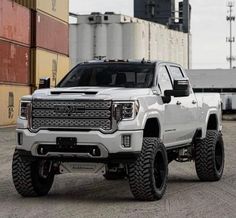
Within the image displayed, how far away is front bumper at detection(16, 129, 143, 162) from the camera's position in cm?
821

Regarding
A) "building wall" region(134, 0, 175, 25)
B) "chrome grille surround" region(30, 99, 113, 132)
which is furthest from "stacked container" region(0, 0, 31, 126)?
"building wall" region(134, 0, 175, 25)

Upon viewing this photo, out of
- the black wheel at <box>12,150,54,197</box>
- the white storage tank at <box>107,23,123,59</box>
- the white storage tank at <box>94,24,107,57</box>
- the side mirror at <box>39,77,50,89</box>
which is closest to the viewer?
the black wheel at <box>12,150,54,197</box>

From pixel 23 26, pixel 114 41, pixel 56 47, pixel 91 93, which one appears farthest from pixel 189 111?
pixel 114 41

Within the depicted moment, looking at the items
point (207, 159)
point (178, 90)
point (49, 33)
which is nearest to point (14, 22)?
point (49, 33)

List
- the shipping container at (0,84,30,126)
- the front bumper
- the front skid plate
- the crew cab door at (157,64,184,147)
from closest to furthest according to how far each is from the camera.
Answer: the front bumper → the front skid plate → the crew cab door at (157,64,184,147) → the shipping container at (0,84,30,126)

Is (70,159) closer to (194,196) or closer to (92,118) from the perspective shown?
(92,118)

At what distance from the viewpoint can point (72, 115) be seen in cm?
841

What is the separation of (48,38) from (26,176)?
2554 cm

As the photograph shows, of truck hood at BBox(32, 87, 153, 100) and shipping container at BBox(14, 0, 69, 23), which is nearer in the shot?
truck hood at BBox(32, 87, 153, 100)

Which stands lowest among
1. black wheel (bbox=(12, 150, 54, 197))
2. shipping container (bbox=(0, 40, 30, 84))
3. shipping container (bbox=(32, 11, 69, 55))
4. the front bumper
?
black wheel (bbox=(12, 150, 54, 197))

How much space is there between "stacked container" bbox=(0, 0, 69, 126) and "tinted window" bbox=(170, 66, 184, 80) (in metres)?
18.5

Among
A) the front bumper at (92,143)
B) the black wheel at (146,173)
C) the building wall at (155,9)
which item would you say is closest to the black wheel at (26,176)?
the front bumper at (92,143)

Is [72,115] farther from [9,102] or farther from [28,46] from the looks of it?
[28,46]

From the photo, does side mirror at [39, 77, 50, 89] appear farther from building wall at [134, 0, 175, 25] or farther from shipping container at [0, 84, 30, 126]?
building wall at [134, 0, 175, 25]
